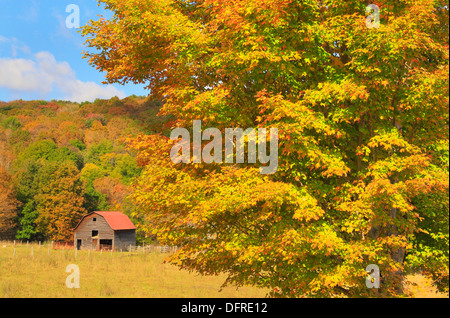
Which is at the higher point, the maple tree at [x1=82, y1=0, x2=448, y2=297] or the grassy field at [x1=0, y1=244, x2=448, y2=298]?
the maple tree at [x1=82, y1=0, x2=448, y2=297]

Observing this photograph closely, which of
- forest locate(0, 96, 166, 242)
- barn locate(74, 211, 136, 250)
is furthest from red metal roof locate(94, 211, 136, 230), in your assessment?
forest locate(0, 96, 166, 242)

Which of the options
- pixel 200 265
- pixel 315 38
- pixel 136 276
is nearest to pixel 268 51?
pixel 315 38

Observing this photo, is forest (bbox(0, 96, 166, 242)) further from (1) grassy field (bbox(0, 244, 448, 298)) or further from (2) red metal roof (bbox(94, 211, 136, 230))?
(1) grassy field (bbox(0, 244, 448, 298))

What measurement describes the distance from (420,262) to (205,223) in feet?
19.0

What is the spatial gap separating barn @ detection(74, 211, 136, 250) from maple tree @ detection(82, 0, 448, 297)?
48341mm

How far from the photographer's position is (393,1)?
1170 centimetres

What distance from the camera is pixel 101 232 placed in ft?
196

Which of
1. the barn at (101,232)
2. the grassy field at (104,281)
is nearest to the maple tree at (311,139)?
the grassy field at (104,281)

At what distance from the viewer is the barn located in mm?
59188

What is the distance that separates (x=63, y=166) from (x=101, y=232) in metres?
14.0

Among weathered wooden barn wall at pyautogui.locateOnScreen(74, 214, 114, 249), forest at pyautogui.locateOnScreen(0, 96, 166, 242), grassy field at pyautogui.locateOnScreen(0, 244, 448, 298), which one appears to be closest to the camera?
grassy field at pyautogui.locateOnScreen(0, 244, 448, 298)

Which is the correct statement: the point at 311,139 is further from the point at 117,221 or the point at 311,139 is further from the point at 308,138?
the point at 117,221

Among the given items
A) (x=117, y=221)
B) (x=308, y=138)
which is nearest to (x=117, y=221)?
(x=117, y=221)

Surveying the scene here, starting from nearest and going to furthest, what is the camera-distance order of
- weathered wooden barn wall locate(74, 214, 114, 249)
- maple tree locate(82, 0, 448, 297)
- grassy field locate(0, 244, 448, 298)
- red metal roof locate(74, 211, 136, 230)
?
maple tree locate(82, 0, 448, 297) < grassy field locate(0, 244, 448, 298) < red metal roof locate(74, 211, 136, 230) < weathered wooden barn wall locate(74, 214, 114, 249)
